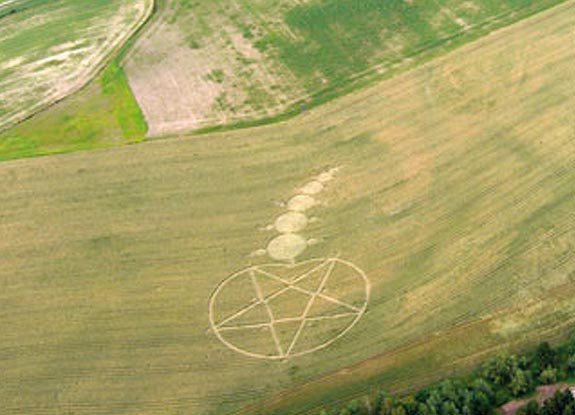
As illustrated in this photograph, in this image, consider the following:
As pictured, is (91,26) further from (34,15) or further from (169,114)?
(169,114)

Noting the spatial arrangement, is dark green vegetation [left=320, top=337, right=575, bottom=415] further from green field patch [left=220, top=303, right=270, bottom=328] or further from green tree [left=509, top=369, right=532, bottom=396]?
green field patch [left=220, top=303, right=270, bottom=328]

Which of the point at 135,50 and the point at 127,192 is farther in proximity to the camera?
the point at 135,50

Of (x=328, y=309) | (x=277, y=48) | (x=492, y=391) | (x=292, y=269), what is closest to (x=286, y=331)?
(x=328, y=309)

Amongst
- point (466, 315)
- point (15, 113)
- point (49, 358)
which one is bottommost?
point (466, 315)

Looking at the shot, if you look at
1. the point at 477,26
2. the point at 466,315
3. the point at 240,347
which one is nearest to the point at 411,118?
the point at 477,26

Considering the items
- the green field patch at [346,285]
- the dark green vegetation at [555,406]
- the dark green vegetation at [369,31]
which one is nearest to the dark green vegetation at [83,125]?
the dark green vegetation at [369,31]

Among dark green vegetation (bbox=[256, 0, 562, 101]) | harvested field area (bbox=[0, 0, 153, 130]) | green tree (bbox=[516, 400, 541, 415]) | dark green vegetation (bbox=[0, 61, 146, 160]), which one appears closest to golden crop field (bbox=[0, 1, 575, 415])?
dark green vegetation (bbox=[0, 61, 146, 160])

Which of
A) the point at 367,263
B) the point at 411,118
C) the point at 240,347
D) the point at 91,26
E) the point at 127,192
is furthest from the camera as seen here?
the point at 91,26
